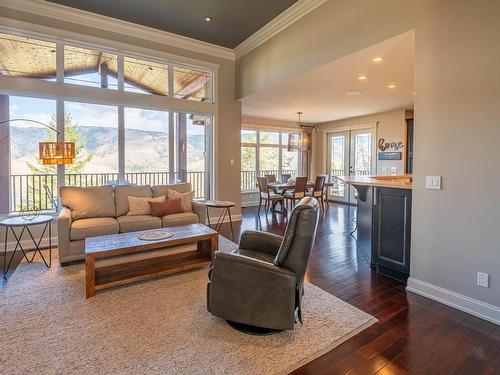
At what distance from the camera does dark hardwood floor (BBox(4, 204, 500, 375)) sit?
68.7 inches

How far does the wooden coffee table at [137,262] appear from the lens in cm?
257

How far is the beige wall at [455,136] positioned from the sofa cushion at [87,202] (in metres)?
3.88

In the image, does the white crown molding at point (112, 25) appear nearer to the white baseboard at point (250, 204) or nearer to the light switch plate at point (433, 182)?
the white baseboard at point (250, 204)

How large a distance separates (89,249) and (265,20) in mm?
4182

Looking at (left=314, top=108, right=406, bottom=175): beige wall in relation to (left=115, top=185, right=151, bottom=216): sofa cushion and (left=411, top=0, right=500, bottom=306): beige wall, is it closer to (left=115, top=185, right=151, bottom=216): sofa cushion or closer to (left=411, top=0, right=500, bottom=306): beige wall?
(left=411, top=0, right=500, bottom=306): beige wall

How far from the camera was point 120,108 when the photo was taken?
4.86m

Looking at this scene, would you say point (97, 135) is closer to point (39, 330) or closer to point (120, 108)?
point (120, 108)

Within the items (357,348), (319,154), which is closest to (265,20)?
(357,348)

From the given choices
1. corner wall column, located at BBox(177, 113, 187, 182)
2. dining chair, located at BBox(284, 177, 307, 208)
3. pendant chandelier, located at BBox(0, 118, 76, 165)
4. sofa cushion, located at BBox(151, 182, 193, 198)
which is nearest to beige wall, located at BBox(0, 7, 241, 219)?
corner wall column, located at BBox(177, 113, 187, 182)

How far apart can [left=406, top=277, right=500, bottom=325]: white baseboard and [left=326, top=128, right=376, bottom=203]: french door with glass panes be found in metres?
5.12

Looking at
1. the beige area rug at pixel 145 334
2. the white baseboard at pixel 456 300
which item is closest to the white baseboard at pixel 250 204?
the beige area rug at pixel 145 334

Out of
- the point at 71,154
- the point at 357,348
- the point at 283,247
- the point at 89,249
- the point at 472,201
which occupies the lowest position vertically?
the point at 357,348

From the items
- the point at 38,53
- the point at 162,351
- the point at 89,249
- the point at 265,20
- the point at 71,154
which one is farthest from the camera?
the point at 265,20

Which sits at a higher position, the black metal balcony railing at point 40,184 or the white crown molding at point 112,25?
the white crown molding at point 112,25
